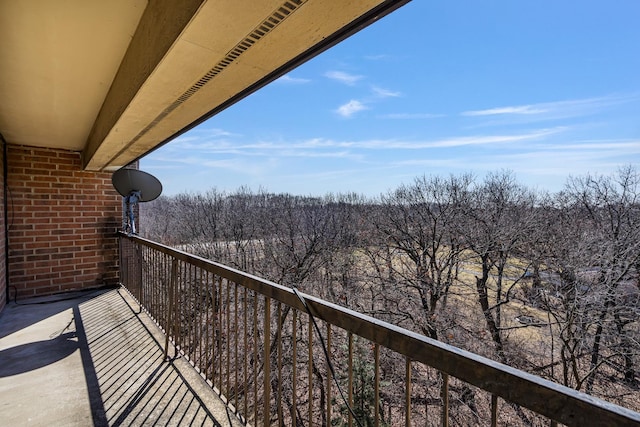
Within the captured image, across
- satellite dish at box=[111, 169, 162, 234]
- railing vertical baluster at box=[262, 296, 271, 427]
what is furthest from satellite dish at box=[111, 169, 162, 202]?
railing vertical baluster at box=[262, 296, 271, 427]

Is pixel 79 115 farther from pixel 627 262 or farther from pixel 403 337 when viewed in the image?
pixel 627 262

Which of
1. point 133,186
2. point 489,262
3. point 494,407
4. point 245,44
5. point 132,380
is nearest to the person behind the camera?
point 494,407

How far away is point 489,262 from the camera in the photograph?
1008 cm

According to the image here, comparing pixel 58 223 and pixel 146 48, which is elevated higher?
pixel 146 48

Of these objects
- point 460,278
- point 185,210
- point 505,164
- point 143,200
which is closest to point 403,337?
point 143,200

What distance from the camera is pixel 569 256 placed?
27.9 ft

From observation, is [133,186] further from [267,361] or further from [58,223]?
[267,361]

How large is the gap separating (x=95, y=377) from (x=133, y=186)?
2865 millimetres

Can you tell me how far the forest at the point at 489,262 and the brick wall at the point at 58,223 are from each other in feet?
24.2

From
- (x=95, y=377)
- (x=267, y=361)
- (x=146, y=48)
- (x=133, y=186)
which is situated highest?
(x=146, y=48)

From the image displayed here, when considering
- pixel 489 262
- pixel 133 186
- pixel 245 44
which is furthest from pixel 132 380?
pixel 489 262

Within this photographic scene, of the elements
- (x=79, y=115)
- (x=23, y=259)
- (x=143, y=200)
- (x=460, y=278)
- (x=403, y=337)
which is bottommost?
(x=460, y=278)

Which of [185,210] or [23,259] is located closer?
[23,259]

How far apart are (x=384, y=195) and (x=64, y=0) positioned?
12.5 metres
